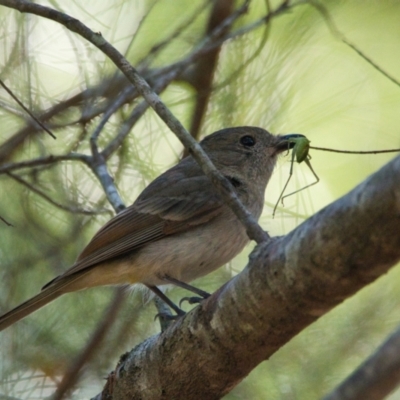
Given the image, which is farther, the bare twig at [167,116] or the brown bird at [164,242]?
the brown bird at [164,242]

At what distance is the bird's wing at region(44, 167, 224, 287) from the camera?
16.1 ft

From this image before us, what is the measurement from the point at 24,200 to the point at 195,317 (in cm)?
303

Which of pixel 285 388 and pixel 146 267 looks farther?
pixel 285 388

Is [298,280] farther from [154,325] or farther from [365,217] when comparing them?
[154,325]

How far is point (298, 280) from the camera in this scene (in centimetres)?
255

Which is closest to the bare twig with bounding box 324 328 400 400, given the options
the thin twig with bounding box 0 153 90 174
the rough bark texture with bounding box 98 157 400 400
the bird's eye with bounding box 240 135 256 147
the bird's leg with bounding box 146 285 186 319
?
the rough bark texture with bounding box 98 157 400 400

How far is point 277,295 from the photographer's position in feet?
8.75

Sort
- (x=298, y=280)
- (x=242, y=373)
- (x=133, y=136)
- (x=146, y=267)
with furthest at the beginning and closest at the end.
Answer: (x=133, y=136) → (x=146, y=267) → (x=242, y=373) → (x=298, y=280)

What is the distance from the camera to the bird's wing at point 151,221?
4.91 metres

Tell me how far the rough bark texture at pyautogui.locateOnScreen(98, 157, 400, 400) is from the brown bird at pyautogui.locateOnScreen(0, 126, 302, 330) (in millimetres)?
1093

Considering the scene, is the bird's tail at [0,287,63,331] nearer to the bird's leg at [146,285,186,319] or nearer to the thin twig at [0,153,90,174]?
the bird's leg at [146,285,186,319]

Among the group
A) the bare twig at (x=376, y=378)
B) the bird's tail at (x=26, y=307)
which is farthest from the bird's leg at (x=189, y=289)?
the bare twig at (x=376, y=378)

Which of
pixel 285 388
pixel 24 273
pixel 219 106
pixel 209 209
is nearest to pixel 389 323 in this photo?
pixel 285 388

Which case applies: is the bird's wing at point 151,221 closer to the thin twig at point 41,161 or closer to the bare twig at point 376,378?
the thin twig at point 41,161
